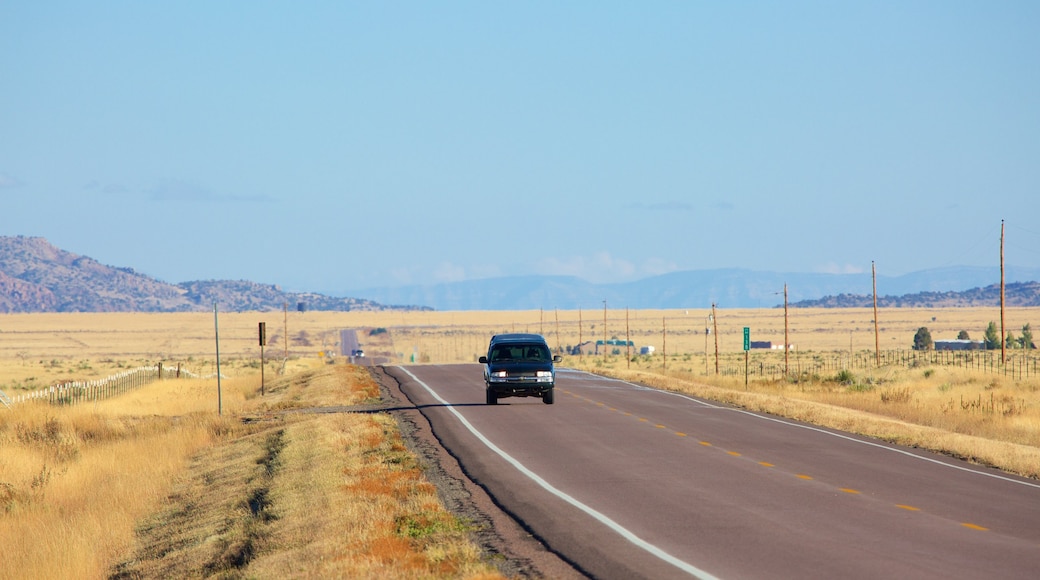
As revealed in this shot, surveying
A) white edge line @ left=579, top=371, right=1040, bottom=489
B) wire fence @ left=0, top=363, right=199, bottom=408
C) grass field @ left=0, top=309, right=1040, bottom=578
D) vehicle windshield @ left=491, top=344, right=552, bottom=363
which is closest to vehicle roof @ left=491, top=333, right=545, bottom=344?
vehicle windshield @ left=491, top=344, right=552, bottom=363

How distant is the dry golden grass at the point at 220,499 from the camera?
13195mm

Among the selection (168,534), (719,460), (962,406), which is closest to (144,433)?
(168,534)

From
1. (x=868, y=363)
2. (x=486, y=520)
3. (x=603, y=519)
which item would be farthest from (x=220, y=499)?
(x=868, y=363)

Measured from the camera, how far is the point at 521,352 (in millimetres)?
34469

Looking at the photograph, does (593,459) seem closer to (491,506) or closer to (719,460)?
(719,460)

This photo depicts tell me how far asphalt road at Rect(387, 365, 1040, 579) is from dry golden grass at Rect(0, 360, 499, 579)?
4.86 feet

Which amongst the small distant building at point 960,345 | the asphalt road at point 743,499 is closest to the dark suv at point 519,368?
the asphalt road at point 743,499

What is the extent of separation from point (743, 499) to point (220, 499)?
863 centimetres

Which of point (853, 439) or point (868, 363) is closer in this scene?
point (853, 439)

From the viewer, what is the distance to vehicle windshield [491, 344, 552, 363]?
112 ft

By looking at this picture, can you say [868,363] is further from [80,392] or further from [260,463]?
[260,463]

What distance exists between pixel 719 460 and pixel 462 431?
7149mm

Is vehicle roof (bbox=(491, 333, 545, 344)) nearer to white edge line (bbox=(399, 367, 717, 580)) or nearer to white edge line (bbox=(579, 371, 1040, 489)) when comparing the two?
white edge line (bbox=(579, 371, 1040, 489))

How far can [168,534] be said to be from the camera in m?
17.9
